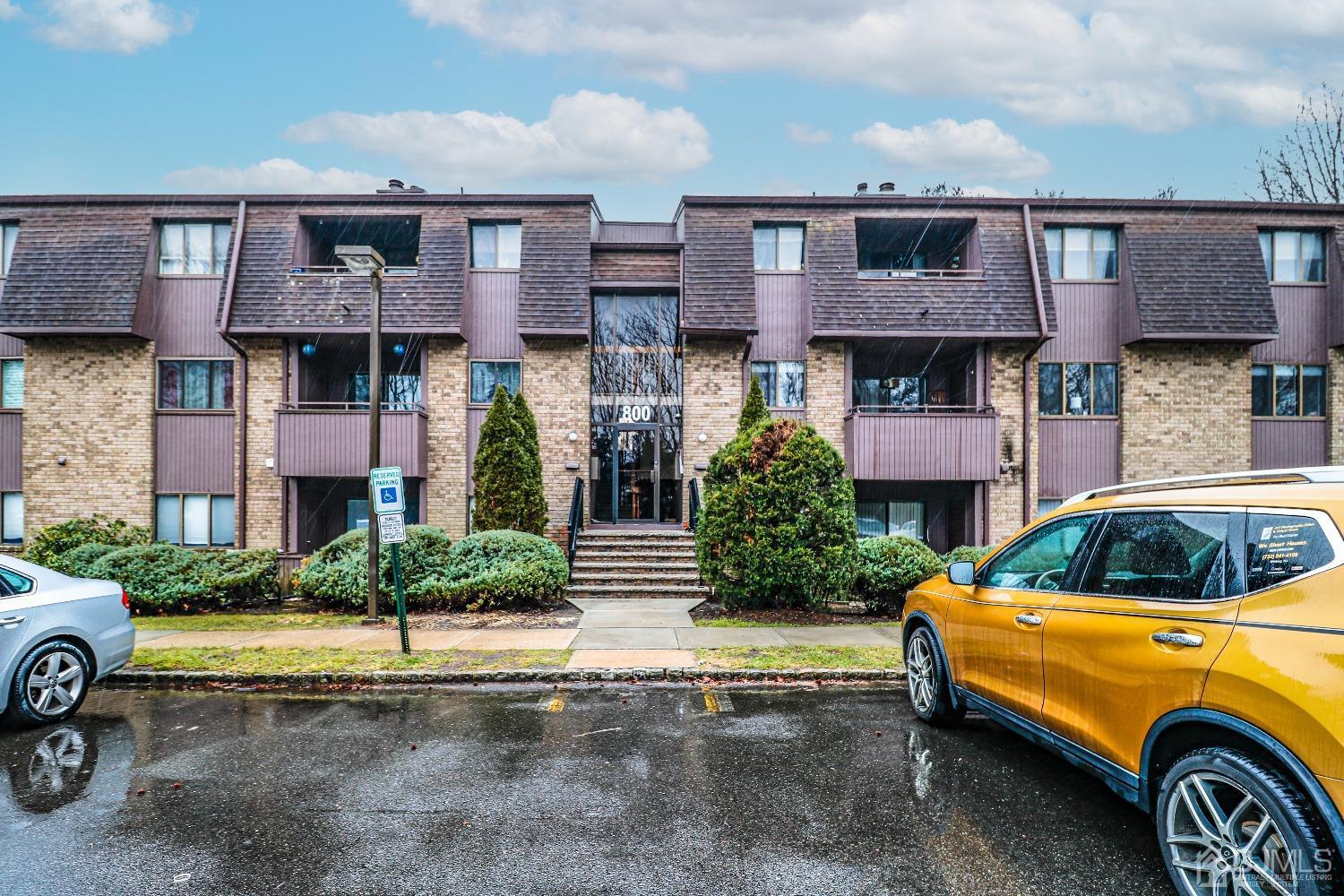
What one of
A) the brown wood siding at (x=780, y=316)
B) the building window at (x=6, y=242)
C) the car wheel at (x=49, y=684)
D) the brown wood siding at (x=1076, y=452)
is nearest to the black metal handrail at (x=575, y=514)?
the brown wood siding at (x=780, y=316)

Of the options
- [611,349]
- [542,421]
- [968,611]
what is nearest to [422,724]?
[968,611]

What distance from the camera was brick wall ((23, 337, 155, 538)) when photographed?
16266 millimetres

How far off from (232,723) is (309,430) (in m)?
10.6

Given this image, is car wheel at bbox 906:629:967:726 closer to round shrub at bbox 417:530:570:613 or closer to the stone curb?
the stone curb

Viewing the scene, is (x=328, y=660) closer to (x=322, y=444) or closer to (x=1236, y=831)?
(x=1236, y=831)

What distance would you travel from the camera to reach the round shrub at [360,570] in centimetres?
1097

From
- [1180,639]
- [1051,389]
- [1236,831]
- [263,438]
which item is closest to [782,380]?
[1051,389]

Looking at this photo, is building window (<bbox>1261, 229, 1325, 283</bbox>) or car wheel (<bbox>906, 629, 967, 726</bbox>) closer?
car wheel (<bbox>906, 629, 967, 726</bbox>)

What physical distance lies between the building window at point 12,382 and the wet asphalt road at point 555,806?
14.5 m

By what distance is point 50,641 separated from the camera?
614 cm

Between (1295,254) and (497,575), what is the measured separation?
61.0 feet

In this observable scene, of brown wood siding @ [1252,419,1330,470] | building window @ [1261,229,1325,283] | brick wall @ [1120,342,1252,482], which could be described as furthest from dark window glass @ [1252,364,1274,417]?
building window @ [1261,229,1325,283]

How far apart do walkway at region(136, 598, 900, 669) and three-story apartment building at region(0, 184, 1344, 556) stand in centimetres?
660

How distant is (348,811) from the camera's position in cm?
434
